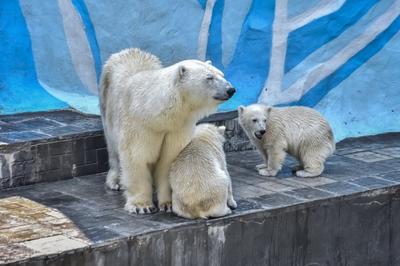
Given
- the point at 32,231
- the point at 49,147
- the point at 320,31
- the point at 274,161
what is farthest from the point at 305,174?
the point at 32,231

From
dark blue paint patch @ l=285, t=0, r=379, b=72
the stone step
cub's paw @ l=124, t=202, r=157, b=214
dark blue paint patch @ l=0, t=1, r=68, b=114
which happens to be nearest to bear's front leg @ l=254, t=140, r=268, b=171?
dark blue paint patch @ l=285, t=0, r=379, b=72

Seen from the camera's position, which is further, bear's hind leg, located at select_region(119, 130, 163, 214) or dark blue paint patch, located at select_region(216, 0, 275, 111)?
dark blue paint patch, located at select_region(216, 0, 275, 111)

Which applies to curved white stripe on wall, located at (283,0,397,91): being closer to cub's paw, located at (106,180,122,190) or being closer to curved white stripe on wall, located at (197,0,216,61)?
curved white stripe on wall, located at (197,0,216,61)

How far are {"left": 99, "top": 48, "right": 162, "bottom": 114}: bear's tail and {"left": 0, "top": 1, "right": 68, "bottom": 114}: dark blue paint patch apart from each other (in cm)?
97

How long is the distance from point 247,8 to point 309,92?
100cm

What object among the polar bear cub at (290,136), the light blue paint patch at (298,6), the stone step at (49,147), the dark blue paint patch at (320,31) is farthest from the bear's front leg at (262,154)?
the light blue paint patch at (298,6)

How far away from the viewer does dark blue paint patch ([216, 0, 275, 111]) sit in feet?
25.5

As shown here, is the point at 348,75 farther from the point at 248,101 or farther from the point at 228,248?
the point at 228,248

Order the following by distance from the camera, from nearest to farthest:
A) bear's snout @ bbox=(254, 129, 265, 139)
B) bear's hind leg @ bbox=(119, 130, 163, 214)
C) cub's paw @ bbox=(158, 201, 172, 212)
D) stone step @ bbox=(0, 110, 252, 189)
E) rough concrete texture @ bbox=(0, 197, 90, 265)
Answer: rough concrete texture @ bbox=(0, 197, 90, 265), bear's hind leg @ bbox=(119, 130, 163, 214), cub's paw @ bbox=(158, 201, 172, 212), stone step @ bbox=(0, 110, 252, 189), bear's snout @ bbox=(254, 129, 265, 139)

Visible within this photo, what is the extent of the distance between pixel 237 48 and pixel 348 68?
1161mm

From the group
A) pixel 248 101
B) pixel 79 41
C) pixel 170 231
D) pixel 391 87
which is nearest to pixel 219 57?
pixel 248 101

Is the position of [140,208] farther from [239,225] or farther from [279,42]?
[279,42]

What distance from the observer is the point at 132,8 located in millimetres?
7309

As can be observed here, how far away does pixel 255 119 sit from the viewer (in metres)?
6.79
